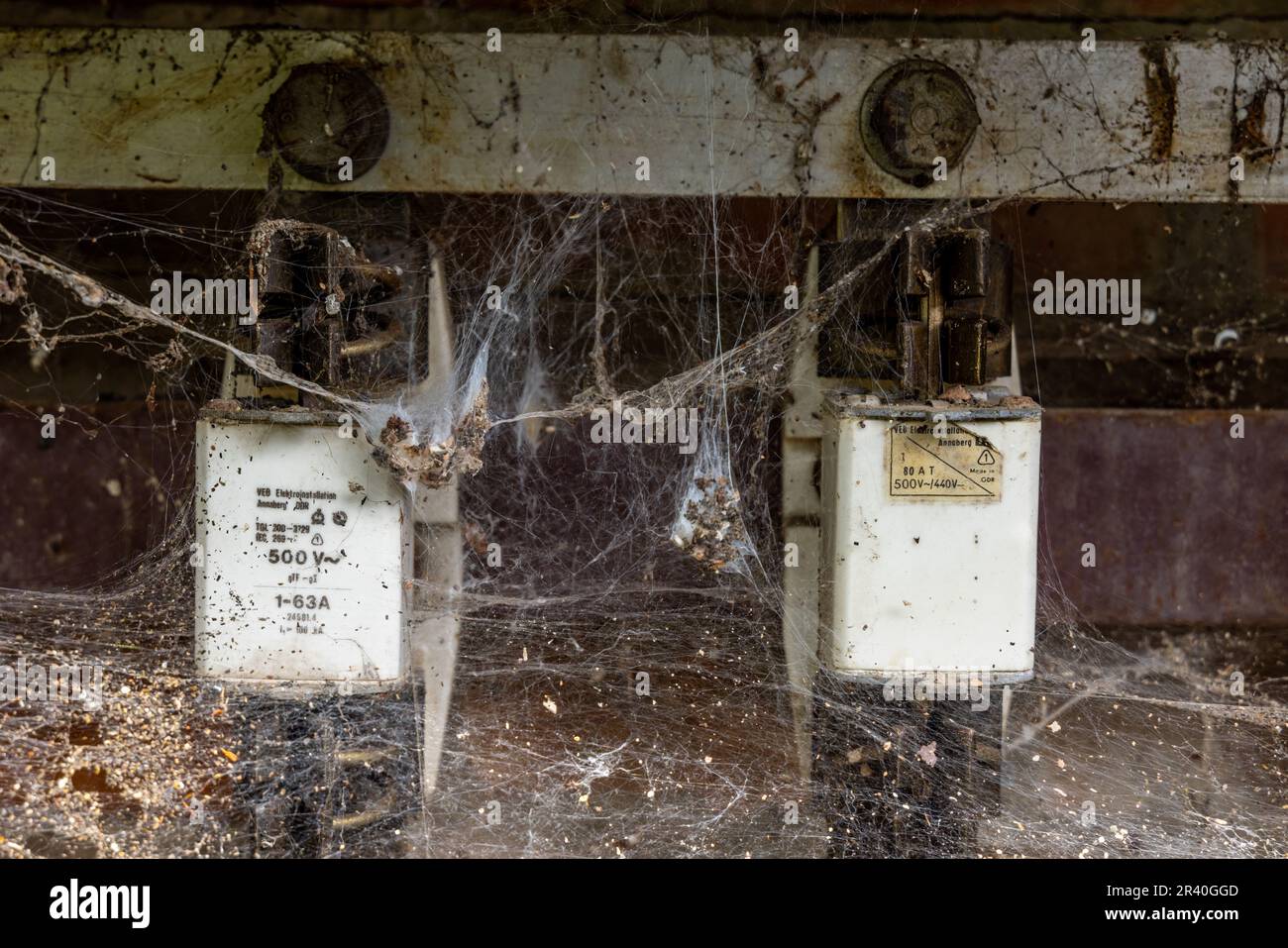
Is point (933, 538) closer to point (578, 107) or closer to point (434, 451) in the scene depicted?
point (434, 451)

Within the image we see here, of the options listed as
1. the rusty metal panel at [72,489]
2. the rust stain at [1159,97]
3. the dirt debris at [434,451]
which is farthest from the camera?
the rusty metal panel at [72,489]

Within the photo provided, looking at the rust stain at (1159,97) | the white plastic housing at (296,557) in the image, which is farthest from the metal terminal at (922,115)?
the white plastic housing at (296,557)

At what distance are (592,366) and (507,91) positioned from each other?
44cm

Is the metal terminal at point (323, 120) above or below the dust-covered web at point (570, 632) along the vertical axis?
above

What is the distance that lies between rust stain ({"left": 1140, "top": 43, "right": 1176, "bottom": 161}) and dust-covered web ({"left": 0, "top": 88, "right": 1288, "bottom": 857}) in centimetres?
34

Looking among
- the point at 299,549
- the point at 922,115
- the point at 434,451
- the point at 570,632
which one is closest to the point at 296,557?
the point at 299,549

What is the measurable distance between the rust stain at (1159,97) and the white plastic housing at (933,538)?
1.89 ft

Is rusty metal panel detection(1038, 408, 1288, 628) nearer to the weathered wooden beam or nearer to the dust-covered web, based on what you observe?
the dust-covered web

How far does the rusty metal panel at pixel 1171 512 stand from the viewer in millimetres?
1521

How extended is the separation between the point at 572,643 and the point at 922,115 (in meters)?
0.96

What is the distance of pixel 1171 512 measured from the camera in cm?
153

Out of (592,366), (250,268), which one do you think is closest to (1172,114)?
(592,366)

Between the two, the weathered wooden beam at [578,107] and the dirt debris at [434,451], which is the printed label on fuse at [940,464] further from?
the dirt debris at [434,451]

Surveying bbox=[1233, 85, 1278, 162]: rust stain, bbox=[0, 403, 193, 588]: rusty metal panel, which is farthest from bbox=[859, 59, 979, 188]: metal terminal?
bbox=[0, 403, 193, 588]: rusty metal panel
